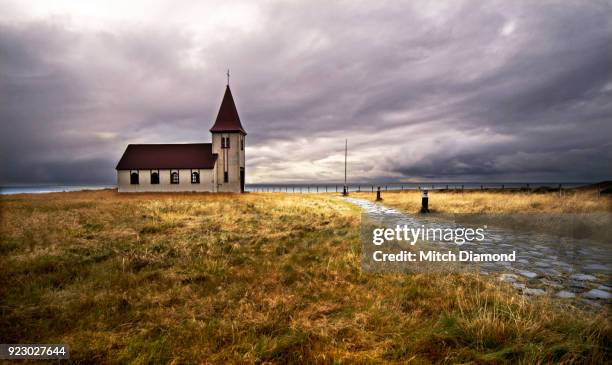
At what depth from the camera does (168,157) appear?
3766 cm

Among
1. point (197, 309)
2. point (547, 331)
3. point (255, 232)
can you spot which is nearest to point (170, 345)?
point (197, 309)

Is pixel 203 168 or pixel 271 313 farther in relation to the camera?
pixel 203 168

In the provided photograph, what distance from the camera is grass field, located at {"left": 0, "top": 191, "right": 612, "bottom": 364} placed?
8.44ft

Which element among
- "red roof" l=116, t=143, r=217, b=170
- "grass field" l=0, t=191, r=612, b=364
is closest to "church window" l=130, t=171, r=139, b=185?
"red roof" l=116, t=143, r=217, b=170

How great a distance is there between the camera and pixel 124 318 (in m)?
3.34

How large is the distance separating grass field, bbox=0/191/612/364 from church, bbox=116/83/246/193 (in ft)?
98.3

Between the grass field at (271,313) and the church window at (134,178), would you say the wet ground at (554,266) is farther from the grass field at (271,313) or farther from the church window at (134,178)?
the church window at (134,178)

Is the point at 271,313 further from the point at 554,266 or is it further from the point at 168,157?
the point at 168,157

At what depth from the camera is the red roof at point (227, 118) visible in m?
35.5

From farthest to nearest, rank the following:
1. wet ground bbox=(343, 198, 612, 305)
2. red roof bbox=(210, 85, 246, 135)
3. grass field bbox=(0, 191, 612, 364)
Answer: red roof bbox=(210, 85, 246, 135), wet ground bbox=(343, 198, 612, 305), grass field bbox=(0, 191, 612, 364)

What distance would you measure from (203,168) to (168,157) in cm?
639

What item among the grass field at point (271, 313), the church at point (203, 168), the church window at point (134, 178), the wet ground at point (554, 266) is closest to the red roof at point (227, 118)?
the church at point (203, 168)

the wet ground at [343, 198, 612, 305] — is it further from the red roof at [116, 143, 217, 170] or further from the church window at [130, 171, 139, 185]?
the church window at [130, 171, 139, 185]

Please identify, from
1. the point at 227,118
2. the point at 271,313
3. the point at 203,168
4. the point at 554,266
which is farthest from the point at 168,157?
the point at 554,266
